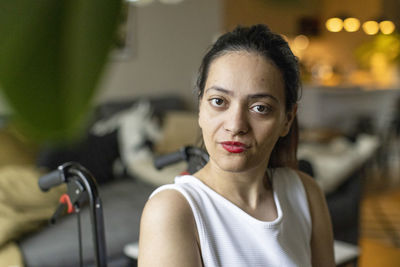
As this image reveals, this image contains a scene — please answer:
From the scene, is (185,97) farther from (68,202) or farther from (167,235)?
(167,235)

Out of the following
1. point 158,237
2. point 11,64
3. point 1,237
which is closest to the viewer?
point 11,64

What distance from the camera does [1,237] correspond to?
2012 millimetres

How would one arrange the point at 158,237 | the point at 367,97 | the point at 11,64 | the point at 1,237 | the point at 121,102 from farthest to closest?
the point at 367,97
the point at 121,102
the point at 1,237
the point at 158,237
the point at 11,64

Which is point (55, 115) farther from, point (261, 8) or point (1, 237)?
point (1, 237)

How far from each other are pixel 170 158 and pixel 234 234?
477 mm

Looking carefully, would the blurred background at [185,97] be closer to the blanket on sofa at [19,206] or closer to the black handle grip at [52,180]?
→ the blanket on sofa at [19,206]

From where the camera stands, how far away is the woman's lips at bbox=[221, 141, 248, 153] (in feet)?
3.36

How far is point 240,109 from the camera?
1.03 meters

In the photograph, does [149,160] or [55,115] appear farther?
[149,160]

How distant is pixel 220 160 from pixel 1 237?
1.30 m

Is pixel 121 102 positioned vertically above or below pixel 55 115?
below

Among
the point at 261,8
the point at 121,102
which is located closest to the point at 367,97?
the point at 121,102

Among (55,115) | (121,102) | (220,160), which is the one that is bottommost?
(121,102)

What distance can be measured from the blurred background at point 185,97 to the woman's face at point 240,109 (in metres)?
0.11
